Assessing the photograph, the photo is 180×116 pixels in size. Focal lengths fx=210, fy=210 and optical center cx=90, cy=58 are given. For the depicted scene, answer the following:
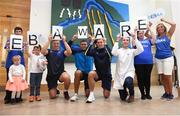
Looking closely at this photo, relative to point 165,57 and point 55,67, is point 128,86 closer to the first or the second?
point 165,57

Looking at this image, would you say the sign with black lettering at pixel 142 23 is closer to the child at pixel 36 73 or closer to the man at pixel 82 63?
the man at pixel 82 63

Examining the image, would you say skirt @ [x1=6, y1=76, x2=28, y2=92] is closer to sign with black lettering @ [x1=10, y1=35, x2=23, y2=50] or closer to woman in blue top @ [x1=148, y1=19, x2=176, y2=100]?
sign with black lettering @ [x1=10, y1=35, x2=23, y2=50]

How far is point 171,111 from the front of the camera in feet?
7.30

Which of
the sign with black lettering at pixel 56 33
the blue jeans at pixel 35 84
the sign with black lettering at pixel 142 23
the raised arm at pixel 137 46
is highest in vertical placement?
the sign with black lettering at pixel 142 23

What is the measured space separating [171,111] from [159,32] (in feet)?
4.24

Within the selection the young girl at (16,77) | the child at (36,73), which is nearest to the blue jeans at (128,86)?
the child at (36,73)

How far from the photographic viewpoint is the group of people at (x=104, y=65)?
2930 mm

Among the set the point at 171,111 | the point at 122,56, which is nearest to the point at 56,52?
the point at 122,56

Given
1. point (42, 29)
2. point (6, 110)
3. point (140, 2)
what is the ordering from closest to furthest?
1. point (6, 110)
2. point (42, 29)
3. point (140, 2)

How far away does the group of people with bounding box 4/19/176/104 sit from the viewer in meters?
2.93

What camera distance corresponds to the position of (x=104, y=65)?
3100mm

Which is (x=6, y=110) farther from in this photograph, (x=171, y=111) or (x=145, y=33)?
(x=145, y=33)

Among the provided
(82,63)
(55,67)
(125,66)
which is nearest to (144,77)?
(125,66)

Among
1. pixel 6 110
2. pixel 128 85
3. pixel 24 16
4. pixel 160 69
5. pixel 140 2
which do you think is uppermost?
pixel 140 2
